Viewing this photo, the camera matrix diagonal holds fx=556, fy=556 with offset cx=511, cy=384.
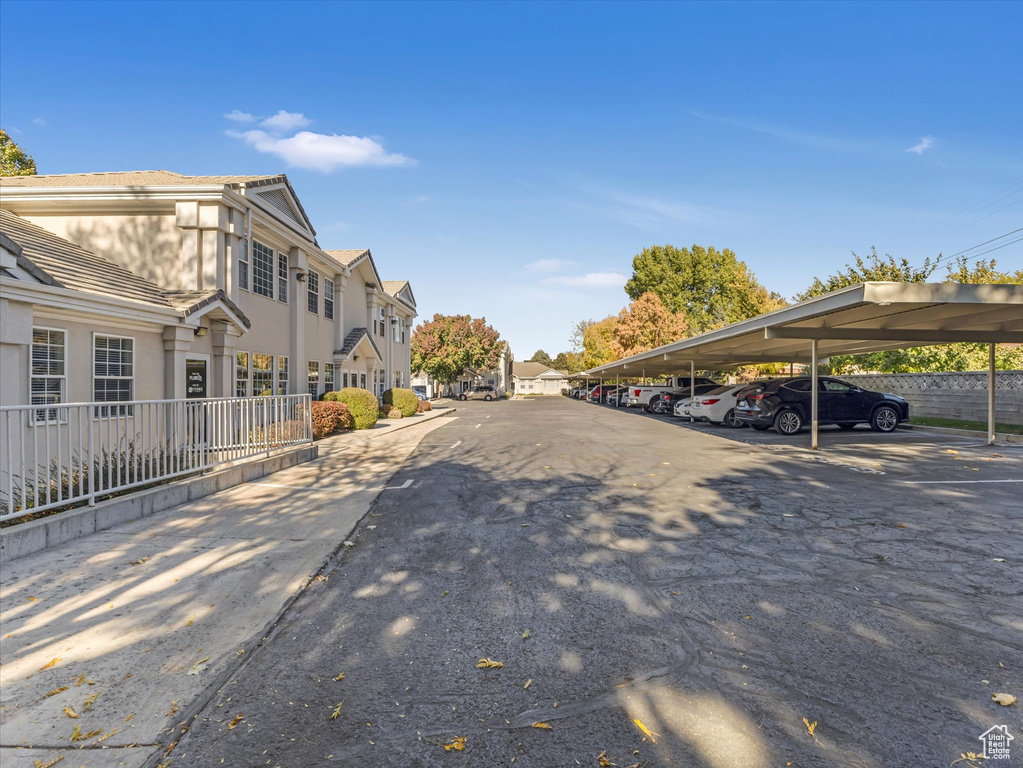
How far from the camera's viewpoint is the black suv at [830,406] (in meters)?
17.0

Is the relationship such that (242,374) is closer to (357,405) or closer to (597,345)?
(357,405)

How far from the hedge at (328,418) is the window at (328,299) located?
504 cm

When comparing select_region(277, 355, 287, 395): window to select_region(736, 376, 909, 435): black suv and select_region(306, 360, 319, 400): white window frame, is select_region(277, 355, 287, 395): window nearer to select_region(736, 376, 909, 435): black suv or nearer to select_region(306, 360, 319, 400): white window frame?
select_region(306, 360, 319, 400): white window frame

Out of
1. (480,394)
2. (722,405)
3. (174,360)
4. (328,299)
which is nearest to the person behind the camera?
(174,360)

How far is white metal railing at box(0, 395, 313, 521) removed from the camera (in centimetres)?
575

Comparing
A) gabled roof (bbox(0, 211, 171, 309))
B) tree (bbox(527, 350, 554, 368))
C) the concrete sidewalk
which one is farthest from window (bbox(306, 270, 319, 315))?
tree (bbox(527, 350, 554, 368))

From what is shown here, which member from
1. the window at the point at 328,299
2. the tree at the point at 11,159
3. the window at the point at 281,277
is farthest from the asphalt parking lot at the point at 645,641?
the tree at the point at 11,159

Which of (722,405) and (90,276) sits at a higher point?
(90,276)

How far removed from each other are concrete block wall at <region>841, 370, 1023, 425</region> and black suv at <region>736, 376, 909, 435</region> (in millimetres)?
3278

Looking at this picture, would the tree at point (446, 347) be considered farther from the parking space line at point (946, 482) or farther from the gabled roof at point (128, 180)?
the parking space line at point (946, 482)

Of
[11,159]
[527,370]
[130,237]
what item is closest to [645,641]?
[130,237]

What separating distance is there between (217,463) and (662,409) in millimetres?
24900

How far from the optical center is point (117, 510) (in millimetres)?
6625

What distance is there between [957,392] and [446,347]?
122 feet
